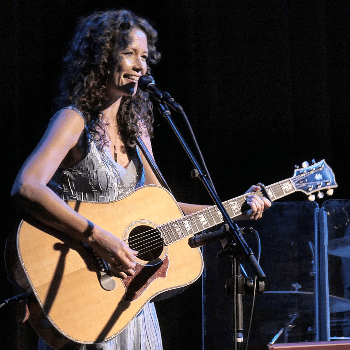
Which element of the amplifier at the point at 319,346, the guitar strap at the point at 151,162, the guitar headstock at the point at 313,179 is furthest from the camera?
the guitar headstock at the point at 313,179

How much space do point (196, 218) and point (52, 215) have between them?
30.2 inches

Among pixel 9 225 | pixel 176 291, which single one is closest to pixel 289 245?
pixel 176 291

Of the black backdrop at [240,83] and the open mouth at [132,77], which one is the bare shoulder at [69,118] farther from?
the black backdrop at [240,83]

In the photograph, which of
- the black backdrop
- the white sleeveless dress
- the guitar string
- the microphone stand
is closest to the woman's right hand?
the guitar string

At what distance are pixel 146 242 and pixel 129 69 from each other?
34.3 inches

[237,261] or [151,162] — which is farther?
[151,162]

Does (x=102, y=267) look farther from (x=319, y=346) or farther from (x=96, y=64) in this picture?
(x=96, y=64)

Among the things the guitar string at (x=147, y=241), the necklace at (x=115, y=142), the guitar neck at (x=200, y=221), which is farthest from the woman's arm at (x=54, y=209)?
the necklace at (x=115, y=142)

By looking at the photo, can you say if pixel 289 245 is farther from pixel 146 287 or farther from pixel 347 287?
pixel 146 287

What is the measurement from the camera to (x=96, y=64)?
2.73 metres

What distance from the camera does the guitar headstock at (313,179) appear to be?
3.11m

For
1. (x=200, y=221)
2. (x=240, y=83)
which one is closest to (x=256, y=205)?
(x=200, y=221)

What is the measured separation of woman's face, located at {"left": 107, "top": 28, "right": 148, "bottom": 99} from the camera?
2645 mm

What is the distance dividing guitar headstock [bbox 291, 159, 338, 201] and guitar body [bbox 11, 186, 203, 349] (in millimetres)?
933
